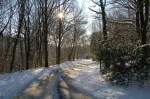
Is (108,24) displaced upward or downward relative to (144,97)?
upward

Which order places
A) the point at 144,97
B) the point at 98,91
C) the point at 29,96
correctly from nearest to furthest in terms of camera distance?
1. the point at 144,97
2. the point at 29,96
3. the point at 98,91

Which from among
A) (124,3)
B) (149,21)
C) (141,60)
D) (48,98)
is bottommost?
(48,98)

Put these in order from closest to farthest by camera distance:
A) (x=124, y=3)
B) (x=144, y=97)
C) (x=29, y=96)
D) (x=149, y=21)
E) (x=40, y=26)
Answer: (x=144, y=97) < (x=29, y=96) < (x=149, y=21) < (x=124, y=3) < (x=40, y=26)

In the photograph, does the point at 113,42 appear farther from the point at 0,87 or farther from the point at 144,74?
the point at 0,87

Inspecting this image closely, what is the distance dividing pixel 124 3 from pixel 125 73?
13.0 m

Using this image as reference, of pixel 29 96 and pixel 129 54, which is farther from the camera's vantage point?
pixel 129 54

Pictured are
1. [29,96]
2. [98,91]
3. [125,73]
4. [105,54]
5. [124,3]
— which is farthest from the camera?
[124,3]

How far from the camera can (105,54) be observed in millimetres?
19219

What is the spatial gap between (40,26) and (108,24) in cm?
1773

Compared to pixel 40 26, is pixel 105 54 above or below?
below

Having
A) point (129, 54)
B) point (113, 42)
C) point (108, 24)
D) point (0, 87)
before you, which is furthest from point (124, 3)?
point (0, 87)

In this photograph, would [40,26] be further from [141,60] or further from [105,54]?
[141,60]

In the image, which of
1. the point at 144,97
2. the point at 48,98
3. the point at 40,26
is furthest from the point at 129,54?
the point at 40,26

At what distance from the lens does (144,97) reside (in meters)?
11.7
